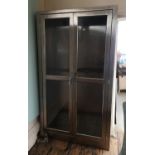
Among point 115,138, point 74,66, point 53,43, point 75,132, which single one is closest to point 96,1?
point 53,43

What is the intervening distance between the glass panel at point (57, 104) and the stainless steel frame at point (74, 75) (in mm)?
72

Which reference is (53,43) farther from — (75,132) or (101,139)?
(101,139)

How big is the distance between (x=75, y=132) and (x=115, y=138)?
65cm

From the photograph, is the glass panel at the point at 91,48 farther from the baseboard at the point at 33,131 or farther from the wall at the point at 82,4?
the baseboard at the point at 33,131

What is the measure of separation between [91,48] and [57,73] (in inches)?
23.4

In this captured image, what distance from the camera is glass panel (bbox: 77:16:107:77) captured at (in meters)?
2.29

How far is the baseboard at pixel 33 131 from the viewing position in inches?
91.3

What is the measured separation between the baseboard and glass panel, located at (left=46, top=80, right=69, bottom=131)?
187 millimetres

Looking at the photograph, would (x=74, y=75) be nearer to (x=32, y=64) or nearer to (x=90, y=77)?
(x=90, y=77)

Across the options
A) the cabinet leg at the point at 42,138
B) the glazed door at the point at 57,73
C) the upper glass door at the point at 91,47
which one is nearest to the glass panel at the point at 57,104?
the glazed door at the point at 57,73
